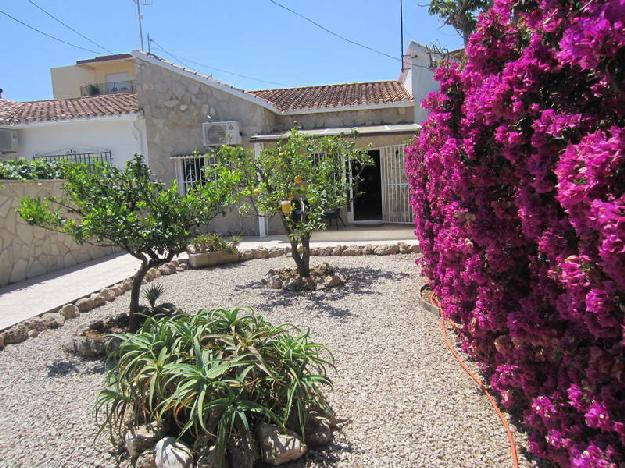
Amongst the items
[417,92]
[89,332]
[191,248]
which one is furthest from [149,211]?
[417,92]

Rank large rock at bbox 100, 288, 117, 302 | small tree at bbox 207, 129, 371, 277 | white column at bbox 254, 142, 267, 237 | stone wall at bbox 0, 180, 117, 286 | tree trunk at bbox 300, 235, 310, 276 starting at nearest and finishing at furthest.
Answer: large rock at bbox 100, 288, 117, 302
small tree at bbox 207, 129, 371, 277
tree trunk at bbox 300, 235, 310, 276
stone wall at bbox 0, 180, 117, 286
white column at bbox 254, 142, 267, 237

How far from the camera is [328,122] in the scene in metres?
15.7

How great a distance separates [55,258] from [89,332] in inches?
221

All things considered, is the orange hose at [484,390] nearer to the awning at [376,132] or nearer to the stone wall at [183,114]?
the awning at [376,132]

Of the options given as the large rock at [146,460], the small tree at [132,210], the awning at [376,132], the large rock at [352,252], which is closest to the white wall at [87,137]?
the awning at [376,132]

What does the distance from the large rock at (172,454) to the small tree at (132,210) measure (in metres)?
2.73

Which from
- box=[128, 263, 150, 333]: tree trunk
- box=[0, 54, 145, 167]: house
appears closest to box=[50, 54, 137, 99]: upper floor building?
box=[0, 54, 145, 167]: house

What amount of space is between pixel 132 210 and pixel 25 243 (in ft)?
17.9

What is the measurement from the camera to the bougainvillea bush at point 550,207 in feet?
6.26

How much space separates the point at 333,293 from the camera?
7668 millimetres

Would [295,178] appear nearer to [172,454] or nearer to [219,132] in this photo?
[172,454]

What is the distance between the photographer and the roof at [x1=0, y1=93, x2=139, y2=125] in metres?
15.7

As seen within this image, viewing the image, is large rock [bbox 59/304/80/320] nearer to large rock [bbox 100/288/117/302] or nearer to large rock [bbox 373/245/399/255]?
large rock [bbox 100/288/117/302]

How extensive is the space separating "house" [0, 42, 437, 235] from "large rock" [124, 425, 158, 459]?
1096 cm
